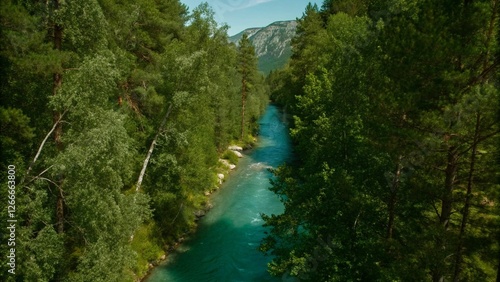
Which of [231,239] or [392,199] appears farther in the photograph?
[231,239]

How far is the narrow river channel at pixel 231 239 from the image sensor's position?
744 inches

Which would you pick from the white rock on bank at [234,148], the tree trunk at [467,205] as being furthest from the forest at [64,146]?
the white rock on bank at [234,148]

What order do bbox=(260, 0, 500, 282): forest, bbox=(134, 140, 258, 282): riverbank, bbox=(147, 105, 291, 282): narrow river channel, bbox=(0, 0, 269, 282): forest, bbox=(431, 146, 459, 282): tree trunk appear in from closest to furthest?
1. bbox=(260, 0, 500, 282): forest
2. bbox=(431, 146, 459, 282): tree trunk
3. bbox=(0, 0, 269, 282): forest
4. bbox=(147, 105, 291, 282): narrow river channel
5. bbox=(134, 140, 258, 282): riverbank

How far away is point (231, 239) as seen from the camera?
74.1 ft

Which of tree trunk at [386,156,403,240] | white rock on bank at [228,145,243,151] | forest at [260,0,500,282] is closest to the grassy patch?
forest at [260,0,500,282]

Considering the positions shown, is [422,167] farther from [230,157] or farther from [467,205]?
[230,157]

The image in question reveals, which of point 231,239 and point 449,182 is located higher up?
point 449,182

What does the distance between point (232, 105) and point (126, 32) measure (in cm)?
2153

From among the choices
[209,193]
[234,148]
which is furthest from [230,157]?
[209,193]

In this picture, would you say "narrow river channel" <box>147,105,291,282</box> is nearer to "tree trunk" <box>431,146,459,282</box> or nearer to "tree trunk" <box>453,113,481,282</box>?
"tree trunk" <box>431,146,459,282</box>

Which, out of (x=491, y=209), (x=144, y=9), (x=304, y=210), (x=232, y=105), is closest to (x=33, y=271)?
(x=304, y=210)

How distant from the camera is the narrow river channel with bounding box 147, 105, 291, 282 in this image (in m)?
18.9

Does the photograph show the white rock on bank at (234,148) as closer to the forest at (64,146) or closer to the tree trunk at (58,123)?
the forest at (64,146)

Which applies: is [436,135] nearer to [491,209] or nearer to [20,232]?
[491,209]
